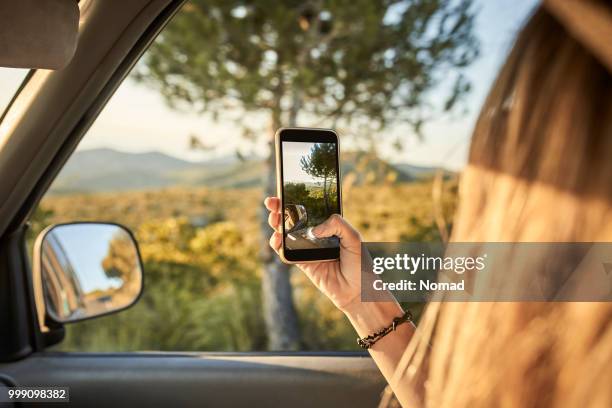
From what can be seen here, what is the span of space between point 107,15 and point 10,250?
83cm

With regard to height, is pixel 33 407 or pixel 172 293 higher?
pixel 33 407

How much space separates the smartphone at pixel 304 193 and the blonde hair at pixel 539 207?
2.50 feet

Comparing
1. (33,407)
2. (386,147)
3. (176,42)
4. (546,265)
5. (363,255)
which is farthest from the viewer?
→ (386,147)

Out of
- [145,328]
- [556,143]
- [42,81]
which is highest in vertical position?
[42,81]

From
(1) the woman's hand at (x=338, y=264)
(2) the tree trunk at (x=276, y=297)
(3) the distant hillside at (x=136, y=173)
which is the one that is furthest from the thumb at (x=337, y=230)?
(3) the distant hillside at (x=136, y=173)

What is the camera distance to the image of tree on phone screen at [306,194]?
154cm

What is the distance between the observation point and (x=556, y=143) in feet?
2.42

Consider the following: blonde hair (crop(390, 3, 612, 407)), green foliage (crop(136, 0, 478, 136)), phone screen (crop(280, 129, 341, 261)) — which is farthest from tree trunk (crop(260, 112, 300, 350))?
blonde hair (crop(390, 3, 612, 407))

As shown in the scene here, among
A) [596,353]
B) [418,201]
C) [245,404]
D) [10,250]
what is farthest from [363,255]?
[418,201]

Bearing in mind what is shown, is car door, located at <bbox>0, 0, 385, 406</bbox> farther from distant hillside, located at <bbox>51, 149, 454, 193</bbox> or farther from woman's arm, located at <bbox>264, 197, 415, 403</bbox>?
distant hillside, located at <bbox>51, 149, 454, 193</bbox>

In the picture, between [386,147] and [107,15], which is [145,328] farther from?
[107,15]

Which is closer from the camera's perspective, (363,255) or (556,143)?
(556,143)

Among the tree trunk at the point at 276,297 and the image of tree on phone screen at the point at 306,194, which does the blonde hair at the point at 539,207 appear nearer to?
the image of tree on phone screen at the point at 306,194

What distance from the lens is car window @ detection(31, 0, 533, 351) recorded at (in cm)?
540
